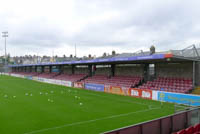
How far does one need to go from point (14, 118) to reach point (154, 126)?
1139cm

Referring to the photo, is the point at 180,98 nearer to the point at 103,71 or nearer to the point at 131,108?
the point at 131,108

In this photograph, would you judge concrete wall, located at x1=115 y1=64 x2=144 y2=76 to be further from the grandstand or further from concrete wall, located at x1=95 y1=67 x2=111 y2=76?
concrete wall, located at x1=95 y1=67 x2=111 y2=76

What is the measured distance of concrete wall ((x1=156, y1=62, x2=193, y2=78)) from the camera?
25.4 metres

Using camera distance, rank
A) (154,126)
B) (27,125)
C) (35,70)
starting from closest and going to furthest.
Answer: (154,126) → (27,125) → (35,70)

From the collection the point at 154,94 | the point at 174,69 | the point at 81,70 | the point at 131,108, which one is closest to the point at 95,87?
the point at 154,94

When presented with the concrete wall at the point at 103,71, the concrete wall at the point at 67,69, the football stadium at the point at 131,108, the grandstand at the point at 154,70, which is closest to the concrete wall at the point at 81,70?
the grandstand at the point at 154,70

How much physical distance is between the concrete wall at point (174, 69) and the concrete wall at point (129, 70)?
3.67 meters

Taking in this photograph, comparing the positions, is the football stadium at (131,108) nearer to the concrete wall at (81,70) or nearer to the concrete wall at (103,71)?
the concrete wall at (103,71)

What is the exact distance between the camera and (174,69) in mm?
27422

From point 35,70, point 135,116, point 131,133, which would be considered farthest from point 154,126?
point 35,70

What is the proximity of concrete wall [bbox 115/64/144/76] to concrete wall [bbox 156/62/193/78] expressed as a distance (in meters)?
3.67

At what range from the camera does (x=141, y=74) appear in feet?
107

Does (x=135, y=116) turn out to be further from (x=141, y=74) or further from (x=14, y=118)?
(x=141, y=74)

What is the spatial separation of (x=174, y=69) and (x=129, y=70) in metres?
9.83
